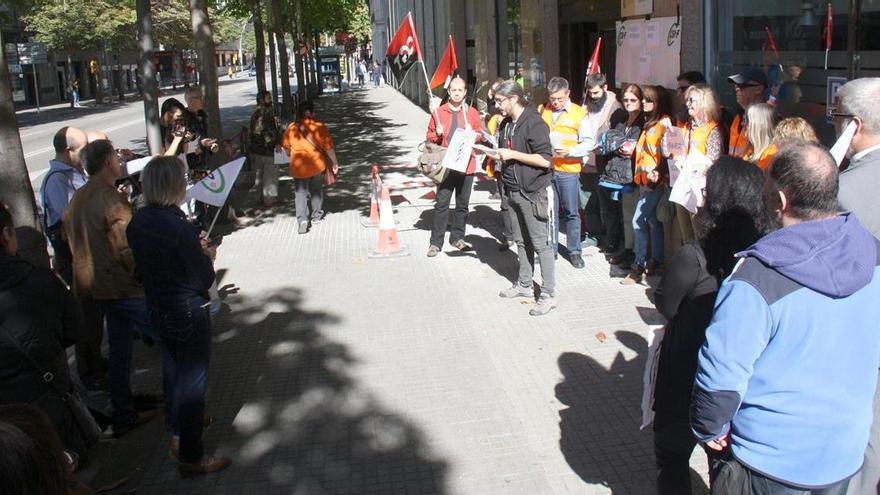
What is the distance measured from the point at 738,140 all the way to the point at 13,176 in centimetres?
509

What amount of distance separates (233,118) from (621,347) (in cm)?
3058

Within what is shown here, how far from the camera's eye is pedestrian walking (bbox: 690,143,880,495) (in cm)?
245

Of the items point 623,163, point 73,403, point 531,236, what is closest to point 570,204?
point 623,163

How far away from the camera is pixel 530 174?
6.73 m

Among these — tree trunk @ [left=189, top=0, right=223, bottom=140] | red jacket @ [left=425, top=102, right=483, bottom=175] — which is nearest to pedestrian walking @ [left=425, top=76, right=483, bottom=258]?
red jacket @ [left=425, top=102, right=483, bottom=175]

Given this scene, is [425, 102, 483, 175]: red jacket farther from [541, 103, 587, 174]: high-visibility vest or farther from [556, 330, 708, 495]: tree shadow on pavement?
[556, 330, 708, 495]: tree shadow on pavement

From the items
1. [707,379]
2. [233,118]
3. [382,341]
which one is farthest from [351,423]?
[233,118]

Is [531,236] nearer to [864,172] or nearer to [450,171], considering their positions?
[450,171]

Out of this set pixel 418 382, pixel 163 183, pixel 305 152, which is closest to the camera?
pixel 163 183

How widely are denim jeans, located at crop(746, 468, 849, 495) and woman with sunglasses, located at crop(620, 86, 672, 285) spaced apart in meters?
4.69

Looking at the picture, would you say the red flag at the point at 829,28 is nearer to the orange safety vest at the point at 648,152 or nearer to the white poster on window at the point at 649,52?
the orange safety vest at the point at 648,152

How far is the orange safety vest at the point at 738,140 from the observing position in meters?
5.83

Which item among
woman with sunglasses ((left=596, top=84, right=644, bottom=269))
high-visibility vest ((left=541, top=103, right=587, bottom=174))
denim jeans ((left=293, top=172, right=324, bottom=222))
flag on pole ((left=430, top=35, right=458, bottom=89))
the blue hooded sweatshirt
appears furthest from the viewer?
denim jeans ((left=293, top=172, right=324, bottom=222))

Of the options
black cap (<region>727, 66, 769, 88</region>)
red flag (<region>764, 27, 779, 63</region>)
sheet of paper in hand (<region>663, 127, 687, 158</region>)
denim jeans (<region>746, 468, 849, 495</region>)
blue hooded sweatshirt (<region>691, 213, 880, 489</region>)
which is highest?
red flag (<region>764, 27, 779, 63</region>)
